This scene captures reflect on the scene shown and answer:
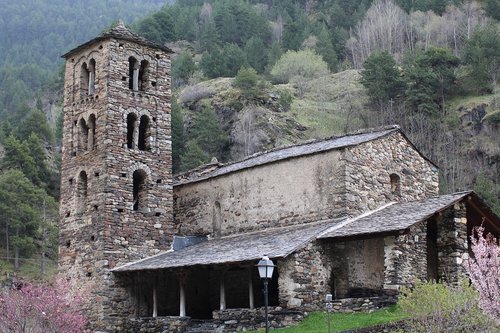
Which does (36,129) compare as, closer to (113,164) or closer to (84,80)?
(84,80)

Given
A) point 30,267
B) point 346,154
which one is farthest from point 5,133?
point 346,154

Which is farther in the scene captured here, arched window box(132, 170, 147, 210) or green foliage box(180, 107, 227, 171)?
green foliage box(180, 107, 227, 171)

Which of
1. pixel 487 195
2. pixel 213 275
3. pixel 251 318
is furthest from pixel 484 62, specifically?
pixel 251 318

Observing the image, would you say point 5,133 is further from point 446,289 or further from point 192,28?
point 446,289

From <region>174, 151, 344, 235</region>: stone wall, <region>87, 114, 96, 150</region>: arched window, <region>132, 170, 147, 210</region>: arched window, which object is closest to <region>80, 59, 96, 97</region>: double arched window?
<region>87, 114, 96, 150</region>: arched window

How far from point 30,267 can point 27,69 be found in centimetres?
7364

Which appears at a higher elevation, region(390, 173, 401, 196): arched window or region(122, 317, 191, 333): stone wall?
region(390, 173, 401, 196): arched window

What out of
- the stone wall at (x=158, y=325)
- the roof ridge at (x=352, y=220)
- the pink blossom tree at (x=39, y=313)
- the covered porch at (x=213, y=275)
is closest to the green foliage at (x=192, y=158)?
the covered porch at (x=213, y=275)

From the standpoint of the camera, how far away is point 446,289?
20.4 m

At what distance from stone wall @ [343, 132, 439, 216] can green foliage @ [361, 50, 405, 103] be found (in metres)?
42.0

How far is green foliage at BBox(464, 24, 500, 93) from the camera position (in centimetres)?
7512

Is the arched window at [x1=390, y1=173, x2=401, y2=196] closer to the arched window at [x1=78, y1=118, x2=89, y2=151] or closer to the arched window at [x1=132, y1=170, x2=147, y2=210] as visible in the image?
the arched window at [x1=132, y1=170, x2=147, y2=210]

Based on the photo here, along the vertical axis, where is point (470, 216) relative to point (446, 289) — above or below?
above

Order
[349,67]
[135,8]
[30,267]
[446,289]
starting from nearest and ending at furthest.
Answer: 1. [446,289]
2. [30,267]
3. [349,67]
4. [135,8]
